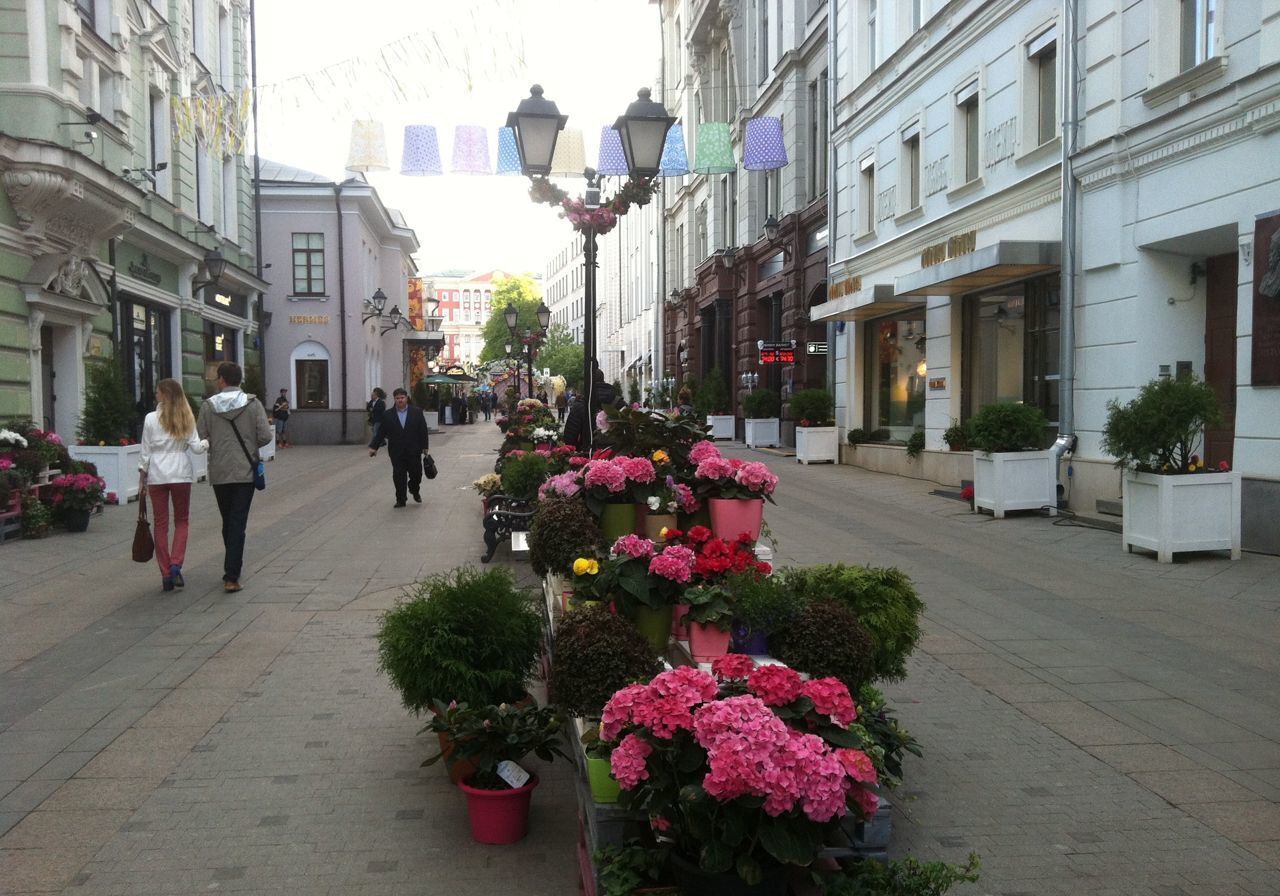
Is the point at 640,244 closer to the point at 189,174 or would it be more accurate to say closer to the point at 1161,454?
the point at 189,174

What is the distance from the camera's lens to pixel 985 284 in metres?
16.3

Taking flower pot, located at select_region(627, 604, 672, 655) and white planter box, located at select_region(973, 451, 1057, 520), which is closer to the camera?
flower pot, located at select_region(627, 604, 672, 655)

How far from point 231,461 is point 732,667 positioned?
6.39 metres

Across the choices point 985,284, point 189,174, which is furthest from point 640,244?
point 985,284

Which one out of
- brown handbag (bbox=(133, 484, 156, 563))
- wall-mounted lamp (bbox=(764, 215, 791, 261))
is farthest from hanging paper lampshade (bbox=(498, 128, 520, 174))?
wall-mounted lamp (bbox=(764, 215, 791, 261))

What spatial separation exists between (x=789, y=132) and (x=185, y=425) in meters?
21.1

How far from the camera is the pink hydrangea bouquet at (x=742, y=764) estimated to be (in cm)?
260

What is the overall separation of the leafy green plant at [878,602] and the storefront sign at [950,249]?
12.7m

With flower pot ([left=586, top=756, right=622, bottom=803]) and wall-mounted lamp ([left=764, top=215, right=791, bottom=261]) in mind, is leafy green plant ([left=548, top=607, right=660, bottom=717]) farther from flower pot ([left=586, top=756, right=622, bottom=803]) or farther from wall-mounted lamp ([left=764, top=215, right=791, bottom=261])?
wall-mounted lamp ([left=764, top=215, right=791, bottom=261])

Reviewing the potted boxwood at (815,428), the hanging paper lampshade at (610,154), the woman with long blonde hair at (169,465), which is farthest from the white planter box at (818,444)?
the woman with long blonde hair at (169,465)

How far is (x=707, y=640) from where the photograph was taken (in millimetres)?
A: 4164

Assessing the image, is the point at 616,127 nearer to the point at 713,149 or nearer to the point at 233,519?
the point at 233,519

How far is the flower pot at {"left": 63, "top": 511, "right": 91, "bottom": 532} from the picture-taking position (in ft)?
39.6

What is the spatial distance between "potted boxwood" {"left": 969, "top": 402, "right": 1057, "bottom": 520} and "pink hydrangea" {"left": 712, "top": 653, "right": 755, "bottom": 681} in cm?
1072
